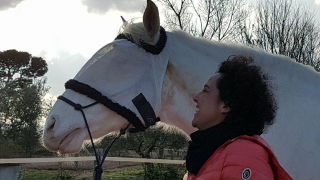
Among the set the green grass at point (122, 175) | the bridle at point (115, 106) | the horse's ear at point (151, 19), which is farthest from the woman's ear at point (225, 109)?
the green grass at point (122, 175)

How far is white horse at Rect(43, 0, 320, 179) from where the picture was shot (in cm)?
239

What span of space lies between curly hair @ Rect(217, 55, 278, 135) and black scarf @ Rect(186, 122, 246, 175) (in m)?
0.03

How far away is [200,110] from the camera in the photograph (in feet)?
5.90

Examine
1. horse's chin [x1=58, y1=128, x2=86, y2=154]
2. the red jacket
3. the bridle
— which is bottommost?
the red jacket

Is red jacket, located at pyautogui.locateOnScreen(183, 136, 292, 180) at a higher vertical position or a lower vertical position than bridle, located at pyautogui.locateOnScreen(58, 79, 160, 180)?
lower

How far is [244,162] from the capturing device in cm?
140

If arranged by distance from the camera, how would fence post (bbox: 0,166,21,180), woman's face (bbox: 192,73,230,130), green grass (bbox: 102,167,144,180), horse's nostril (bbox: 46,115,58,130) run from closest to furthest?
woman's face (bbox: 192,73,230,130)
horse's nostril (bbox: 46,115,58,130)
fence post (bbox: 0,166,21,180)
green grass (bbox: 102,167,144,180)

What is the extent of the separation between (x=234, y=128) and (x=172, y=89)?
1071 millimetres

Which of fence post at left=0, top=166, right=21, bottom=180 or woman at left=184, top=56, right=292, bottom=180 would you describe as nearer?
woman at left=184, top=56, right=292, bottom=180

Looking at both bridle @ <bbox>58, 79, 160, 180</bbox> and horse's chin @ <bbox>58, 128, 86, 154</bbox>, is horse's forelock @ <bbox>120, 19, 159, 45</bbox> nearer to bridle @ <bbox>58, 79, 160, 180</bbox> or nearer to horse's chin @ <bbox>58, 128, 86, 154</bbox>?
bridle @ <bbox>58, 79, 160, 180</bbox>

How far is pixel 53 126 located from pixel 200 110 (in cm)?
103

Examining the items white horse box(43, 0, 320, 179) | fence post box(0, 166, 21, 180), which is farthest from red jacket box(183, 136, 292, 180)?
fence post box(0, 166, 21, 180)

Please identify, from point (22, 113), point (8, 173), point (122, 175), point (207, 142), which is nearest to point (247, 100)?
point (207, 142)

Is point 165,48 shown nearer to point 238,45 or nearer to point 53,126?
point 238,45
